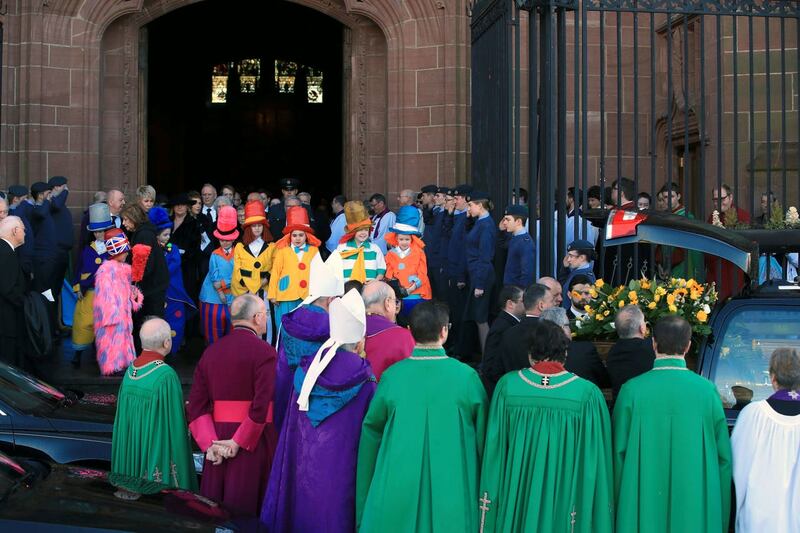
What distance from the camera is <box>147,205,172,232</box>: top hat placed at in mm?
13056

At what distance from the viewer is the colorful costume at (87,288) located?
12102 millimetres

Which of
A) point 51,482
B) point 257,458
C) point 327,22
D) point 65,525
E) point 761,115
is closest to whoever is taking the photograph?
point 65,525

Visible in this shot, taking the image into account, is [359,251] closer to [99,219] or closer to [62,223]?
[99,219]

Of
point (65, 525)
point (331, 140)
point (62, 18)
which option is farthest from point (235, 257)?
point (331, 140)

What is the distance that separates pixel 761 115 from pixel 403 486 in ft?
32.2

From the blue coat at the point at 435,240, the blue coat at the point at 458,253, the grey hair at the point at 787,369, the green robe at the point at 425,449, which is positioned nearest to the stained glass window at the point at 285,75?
the blue coat at the point at 435,240

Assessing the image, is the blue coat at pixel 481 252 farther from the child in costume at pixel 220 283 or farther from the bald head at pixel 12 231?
the bald head at pixel 12 231

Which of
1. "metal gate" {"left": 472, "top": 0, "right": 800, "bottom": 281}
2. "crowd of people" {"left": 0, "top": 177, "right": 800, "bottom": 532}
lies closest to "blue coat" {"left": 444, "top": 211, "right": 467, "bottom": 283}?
"metal gate" {"left": 472, "top": 0, "right": 800, "bottom": 281}

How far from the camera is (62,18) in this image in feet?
52.6

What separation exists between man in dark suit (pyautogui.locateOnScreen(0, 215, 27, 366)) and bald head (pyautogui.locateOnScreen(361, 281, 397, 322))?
4696mm

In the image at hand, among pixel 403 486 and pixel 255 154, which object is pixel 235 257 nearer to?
pixel 403 486

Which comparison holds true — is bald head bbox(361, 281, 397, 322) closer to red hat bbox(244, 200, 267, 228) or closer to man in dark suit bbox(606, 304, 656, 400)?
man in dark suit bbox(606, 304, 656, 400)

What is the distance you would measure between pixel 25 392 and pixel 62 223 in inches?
248

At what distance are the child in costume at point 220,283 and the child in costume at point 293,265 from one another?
2.69 ft
